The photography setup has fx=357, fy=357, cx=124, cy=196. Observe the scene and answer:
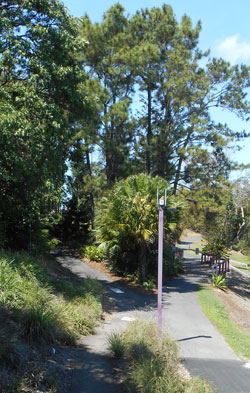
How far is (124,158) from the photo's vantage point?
21734 millimetres

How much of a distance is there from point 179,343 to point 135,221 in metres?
6.77

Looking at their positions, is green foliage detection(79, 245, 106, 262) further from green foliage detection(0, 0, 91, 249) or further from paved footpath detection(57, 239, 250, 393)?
green foliage detection(0, 0, 91, 249)

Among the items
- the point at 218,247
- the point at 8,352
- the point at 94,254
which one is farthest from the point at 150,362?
the point at 218,247

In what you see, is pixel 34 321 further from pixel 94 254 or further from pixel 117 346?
pixel 94 254

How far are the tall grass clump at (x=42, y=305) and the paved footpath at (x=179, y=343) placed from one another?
457 millimetres

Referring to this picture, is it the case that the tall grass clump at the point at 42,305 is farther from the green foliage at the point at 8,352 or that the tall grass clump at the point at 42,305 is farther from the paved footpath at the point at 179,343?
the green foliage at the point at 8,352

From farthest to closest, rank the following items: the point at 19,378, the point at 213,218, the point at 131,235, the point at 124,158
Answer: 1. the point at 213,218
2. the point at 124,158
3. the point at 131,235
4. the point at 19,378

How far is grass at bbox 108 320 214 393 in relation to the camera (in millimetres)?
5391

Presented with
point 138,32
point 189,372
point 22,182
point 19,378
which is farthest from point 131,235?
point 138,32

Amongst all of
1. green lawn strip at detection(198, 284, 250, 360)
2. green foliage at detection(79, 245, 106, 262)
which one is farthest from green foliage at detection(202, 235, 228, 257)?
green foliage at detection(79, 245, 106, 262)

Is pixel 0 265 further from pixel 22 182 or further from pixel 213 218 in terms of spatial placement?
pixel 213 218

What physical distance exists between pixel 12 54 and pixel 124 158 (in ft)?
37.6

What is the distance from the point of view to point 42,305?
26.2ft

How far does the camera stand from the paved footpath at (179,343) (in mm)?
6246
